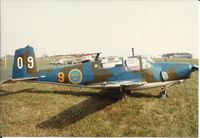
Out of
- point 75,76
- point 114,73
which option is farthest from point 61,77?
point 114,73

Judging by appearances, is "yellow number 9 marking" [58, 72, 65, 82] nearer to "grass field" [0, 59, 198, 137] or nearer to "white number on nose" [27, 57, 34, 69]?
"grass field" [0, 59, 198, 137]

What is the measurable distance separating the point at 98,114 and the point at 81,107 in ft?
3.13

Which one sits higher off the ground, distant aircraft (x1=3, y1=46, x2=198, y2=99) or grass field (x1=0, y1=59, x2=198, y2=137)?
distant aircraft (x1=3, y1=46, x2=198, y2=99)

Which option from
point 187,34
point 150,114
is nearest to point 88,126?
point 150,114

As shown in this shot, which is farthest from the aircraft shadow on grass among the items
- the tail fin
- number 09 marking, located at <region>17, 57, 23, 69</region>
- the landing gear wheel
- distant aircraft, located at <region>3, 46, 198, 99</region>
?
number 09 marking, located at <region>17, 57, 23, 69</region>

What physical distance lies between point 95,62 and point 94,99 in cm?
164

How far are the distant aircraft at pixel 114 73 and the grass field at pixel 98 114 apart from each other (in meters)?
0.71

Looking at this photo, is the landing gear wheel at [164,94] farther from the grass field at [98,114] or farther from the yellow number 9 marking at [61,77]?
the yellow number 9 marking at [61,77]

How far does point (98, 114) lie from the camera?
804 centimetres

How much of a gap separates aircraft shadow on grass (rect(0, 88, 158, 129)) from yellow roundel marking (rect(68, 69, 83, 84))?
0.95 m

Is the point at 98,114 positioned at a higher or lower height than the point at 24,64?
lower

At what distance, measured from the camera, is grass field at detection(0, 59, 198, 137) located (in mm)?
7086

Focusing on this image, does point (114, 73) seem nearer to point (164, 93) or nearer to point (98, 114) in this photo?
point (98, 114)

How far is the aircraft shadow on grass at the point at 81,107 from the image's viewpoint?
7.57 metres
